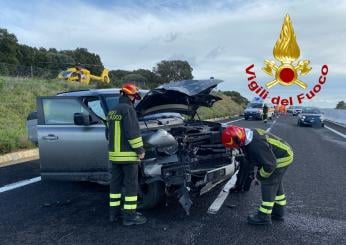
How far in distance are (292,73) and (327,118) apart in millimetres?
33579

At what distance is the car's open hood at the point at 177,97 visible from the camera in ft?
17.7

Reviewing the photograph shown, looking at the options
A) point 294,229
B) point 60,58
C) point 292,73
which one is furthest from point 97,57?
point 294,229

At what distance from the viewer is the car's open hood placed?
17.7 feet

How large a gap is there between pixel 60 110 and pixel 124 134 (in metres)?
1.89

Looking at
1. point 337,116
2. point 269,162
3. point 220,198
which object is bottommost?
point 337,116

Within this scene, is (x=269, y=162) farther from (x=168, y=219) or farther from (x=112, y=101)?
(x=112, y=101)

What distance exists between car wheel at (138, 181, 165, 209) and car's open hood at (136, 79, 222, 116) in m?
1.19

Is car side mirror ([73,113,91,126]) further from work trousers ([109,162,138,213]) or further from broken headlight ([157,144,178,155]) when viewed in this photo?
broken headlight ([157,144,178,155])

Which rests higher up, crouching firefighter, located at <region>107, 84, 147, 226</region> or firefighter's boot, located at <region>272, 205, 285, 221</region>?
crouching firefighter, located at <region>107, 84, 147, 226</region>

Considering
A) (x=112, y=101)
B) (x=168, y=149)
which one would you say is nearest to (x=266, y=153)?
(x=168, y=149)

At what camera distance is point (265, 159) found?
14.9 feet

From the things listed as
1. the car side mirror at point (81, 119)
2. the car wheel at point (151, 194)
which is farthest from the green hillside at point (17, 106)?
the car wheel at point (151, 194)

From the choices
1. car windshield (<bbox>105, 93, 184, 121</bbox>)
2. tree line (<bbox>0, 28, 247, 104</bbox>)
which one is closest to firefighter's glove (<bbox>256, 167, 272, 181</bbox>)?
car windshield (<bbox>105, 93, 184, 121</bbox>)

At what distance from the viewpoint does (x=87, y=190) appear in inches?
255
